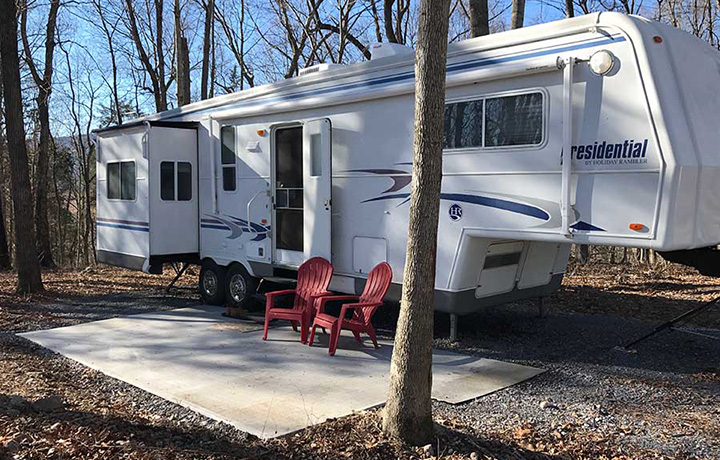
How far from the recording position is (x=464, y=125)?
6328mm

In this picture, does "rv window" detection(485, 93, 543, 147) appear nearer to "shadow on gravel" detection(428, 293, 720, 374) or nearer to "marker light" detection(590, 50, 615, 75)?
"marker light" detection(590, 50, 615, 75)

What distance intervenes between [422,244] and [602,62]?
2.64 m

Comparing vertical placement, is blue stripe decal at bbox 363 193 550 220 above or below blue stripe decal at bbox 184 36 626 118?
below

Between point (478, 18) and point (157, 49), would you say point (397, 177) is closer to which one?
point (478, 18)

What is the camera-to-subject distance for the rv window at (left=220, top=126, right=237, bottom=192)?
29.3 ft

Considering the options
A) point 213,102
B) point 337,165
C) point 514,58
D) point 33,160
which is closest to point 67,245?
point 33,160

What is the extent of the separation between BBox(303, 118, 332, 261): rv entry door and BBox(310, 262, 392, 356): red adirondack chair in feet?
2.79

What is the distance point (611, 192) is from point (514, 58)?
151cm

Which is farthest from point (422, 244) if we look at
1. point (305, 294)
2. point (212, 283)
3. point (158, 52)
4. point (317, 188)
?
point (158, 52)

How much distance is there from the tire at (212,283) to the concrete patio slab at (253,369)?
1.24 metres

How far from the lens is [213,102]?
30.1ft

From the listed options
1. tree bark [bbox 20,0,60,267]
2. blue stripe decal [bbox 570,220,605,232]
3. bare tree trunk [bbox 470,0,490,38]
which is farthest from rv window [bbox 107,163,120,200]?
blue stripe decal [bbox 570,220,605,232]

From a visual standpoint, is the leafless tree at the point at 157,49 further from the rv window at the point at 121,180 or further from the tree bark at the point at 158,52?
the rv window at the point at 121,180

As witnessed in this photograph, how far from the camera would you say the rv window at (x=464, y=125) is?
620 centimetres
